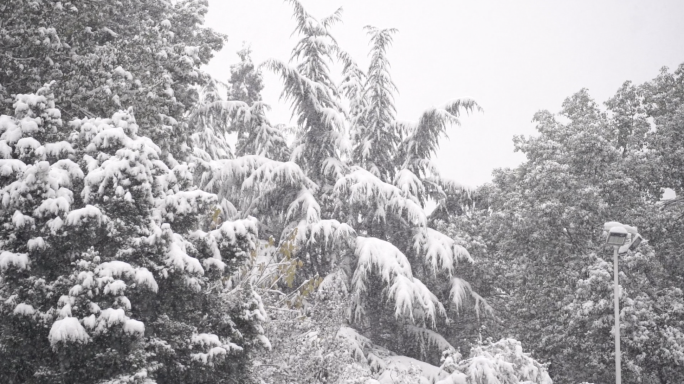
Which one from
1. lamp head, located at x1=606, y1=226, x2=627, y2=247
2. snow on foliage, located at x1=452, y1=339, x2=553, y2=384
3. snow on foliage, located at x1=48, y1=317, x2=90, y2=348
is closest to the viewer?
snow on foliage, located at x1=48, y1=317, x2=90, y2=348

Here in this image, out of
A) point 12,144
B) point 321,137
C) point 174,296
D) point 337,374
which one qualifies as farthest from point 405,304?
point 12,144

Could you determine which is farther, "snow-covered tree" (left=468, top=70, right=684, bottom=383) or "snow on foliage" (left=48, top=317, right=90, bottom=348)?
"snow-covered tree" (left=468, top=70, right=684, bottom=383)

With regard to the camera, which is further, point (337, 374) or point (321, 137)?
point (321, 137)

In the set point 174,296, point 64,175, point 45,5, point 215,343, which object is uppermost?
point 45,5

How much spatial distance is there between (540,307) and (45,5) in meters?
12.5

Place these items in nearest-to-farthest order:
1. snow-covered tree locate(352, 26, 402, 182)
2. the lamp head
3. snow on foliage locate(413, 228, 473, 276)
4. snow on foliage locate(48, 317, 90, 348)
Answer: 1. snow on foliage locate(48, 317, 90, 348)
2. the lamp head
3. snow on foliage locate(413, 228, 473, 276)
4. snow-covered tree locate(352, 26, 402, 182)

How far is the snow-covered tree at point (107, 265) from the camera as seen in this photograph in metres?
5.13

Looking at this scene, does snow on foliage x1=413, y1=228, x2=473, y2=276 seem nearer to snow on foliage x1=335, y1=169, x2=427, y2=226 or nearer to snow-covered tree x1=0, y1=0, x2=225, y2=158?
snow on foliage x1=335, y1=169, x2=427, y2=226

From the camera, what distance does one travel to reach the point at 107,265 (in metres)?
5.23

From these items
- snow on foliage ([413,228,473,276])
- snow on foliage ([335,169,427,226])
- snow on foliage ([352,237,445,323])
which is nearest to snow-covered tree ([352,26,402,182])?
snow on foliage ([335,169,427,226])

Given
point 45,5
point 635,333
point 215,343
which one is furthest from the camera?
point 635,333

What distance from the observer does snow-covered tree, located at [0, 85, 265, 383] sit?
16.8 feet

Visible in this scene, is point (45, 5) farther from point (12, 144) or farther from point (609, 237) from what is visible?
point (609, 237)

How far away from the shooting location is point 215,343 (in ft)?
19.6
